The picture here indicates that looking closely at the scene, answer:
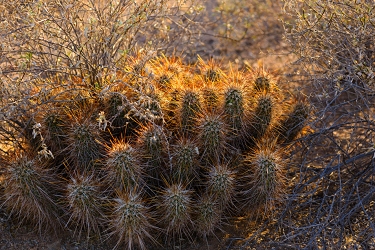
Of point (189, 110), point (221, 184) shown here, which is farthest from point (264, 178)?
point (189, 110)

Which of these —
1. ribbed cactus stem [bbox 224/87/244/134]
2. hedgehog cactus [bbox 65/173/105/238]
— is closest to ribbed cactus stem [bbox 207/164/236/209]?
ribbed cactus stem [bbox 224/87/244/134]

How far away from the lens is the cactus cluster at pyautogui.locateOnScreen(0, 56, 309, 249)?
12.1 feet

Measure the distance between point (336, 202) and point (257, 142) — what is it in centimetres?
75

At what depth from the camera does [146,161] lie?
3.84 meters

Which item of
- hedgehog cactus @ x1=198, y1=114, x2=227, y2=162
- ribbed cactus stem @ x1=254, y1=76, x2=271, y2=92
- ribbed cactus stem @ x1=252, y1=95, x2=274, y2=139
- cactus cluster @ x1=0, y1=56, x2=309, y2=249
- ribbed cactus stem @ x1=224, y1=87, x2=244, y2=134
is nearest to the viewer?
cactus cluster @ x1=0, y1=56, x2=309, y2=249

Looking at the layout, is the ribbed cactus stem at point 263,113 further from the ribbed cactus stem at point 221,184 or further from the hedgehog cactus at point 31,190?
the hedgehog cactus at point 31,190

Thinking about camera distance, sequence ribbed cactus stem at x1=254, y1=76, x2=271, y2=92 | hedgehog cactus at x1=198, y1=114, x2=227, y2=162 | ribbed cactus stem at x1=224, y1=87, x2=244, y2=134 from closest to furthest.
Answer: hedgehog cactus at x1=198, y1=114, x2=227, y2=162 < ribbed cactus stem at x1=224, y1=87, x2=244, y2=134 < ribbed cactus stem at x1=254, y1=76, x2=271, y2=92

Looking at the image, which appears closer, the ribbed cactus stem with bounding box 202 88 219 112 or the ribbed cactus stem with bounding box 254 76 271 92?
the ribbed cactus stem with bounding box 202 88 219 112

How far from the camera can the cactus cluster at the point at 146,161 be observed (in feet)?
12.1

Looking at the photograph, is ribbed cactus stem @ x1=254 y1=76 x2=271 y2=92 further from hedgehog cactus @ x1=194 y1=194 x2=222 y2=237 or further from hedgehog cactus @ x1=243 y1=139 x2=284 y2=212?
hedgehog cactus @ x1=194 y1=194 x2=222 y2=237

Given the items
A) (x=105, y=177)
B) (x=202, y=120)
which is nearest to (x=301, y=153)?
(x=202, y=120)

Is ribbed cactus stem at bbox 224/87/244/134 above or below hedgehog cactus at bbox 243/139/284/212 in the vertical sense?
above

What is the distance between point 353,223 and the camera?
4.06 meters

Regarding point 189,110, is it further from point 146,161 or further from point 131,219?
point 131,219
